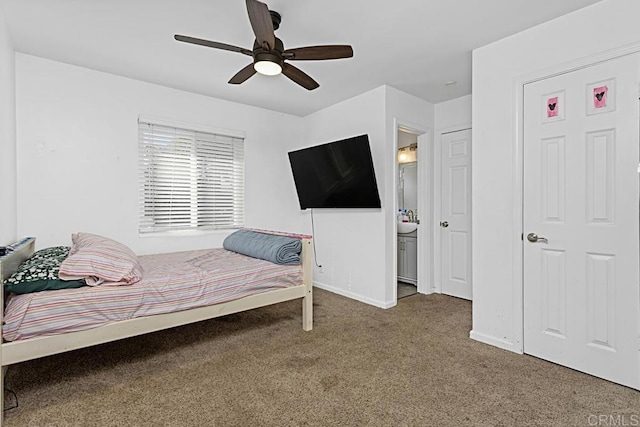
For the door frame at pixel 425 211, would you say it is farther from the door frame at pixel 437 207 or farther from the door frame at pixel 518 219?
the door frame at pixel 518 219

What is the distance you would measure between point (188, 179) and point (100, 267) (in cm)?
194

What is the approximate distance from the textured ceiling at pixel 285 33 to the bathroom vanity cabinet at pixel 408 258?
2.14m

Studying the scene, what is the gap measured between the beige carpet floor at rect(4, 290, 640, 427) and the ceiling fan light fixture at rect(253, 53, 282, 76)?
2.10 meters

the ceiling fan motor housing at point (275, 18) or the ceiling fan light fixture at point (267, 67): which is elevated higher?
the ceiling fan motor housing at point (275, 18)

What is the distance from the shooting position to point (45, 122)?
9.75ft

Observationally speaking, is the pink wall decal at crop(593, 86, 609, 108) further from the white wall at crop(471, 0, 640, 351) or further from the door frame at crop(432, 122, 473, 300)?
the door frame at crop(432, 122, 473, 300)

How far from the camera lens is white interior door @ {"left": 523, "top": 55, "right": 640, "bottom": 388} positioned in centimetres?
202

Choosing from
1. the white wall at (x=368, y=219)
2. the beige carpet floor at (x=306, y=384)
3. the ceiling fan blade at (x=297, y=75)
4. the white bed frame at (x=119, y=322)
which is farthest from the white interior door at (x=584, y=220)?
the white bed frame at (x=119, y=322)

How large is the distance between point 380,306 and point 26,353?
2.96 meters

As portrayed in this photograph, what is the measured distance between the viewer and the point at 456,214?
4117 millimetres

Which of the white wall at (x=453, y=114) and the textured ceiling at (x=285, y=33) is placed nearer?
the textured ceiling at (x=285, y=33)

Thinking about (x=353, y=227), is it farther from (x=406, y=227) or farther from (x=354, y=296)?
(x=406, y=227)

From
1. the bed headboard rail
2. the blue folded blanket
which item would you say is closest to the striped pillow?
the bed headboard rail

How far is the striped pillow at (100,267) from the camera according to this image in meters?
1.93
